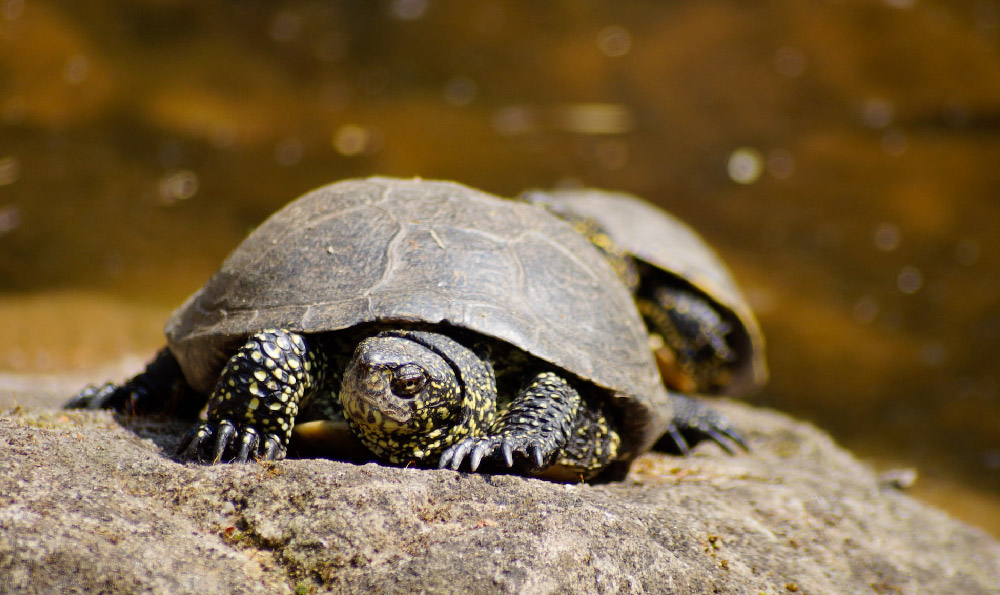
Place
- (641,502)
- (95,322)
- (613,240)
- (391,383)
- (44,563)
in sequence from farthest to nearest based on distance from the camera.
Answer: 1. (95,322)
2. (613,240)
3. (641,502)
4. (391,383)
5. (44,563)

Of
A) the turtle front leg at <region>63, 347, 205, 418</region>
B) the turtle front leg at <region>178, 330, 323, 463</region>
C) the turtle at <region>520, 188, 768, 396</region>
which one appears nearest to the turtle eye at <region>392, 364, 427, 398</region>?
the turtle front leg at <region>178, 330, 323, 463</region>

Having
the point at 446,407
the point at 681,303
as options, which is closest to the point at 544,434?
the point at 446,407

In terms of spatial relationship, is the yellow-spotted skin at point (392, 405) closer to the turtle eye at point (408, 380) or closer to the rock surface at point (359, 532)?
the turtle eye at point (408, 380)

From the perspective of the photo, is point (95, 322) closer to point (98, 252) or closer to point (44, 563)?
point (98, 252)

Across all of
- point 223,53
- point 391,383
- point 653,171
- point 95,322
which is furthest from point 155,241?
point 391,383

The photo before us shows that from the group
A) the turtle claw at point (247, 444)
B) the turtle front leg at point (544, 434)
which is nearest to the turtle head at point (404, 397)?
the turtle front leg at point (544, 434)
